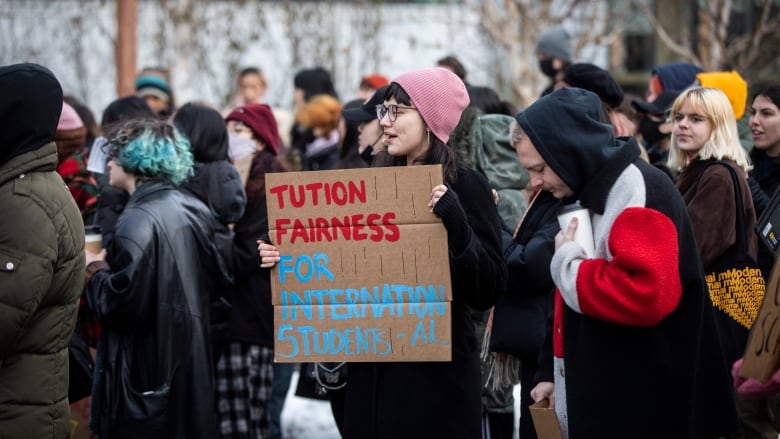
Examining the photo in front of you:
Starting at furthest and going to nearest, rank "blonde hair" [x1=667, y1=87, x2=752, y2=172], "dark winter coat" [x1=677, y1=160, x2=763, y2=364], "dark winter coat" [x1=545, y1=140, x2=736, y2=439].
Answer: "blonde hair" [x1=667, y1=87, x2=752, y2=172]
"dark winter coat" [x1=677, y1=160, x2=763, y2=364]
"dark winter coat" [x1=545, y1=140, x2=736, y2=439]

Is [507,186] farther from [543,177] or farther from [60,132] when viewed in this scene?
[60,132]

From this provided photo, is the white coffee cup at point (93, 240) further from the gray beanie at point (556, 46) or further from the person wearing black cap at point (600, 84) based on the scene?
the gray beanie at point (556, 46)

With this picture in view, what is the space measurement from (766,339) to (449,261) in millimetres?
1200

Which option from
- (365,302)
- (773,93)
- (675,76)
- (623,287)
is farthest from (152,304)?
(675,76)

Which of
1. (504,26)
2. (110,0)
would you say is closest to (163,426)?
(504,26)

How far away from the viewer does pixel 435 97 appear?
176 inches

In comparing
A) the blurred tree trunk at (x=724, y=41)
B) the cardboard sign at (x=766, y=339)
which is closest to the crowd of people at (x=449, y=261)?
the cardboard sign at (x=766, y=339)

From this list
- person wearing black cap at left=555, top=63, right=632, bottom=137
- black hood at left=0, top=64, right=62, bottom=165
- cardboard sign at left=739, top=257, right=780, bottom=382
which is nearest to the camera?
cardboard sign at left=739, top=257, right=780, bottom=382

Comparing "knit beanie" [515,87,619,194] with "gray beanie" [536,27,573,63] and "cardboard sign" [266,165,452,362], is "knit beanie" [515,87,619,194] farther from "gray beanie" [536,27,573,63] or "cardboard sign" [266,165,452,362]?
"gray beanie" [536,27,573,63]

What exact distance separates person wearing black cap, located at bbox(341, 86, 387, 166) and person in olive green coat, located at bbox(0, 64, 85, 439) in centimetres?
134

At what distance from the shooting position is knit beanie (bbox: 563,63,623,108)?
629 cm

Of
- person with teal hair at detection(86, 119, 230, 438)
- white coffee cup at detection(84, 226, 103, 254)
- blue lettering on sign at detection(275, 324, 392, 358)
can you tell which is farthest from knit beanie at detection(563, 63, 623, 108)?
white coffee cup at detection(84, 226, 103, 254)

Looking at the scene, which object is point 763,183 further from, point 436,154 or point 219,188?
point 219,188

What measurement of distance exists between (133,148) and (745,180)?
10.2ft
